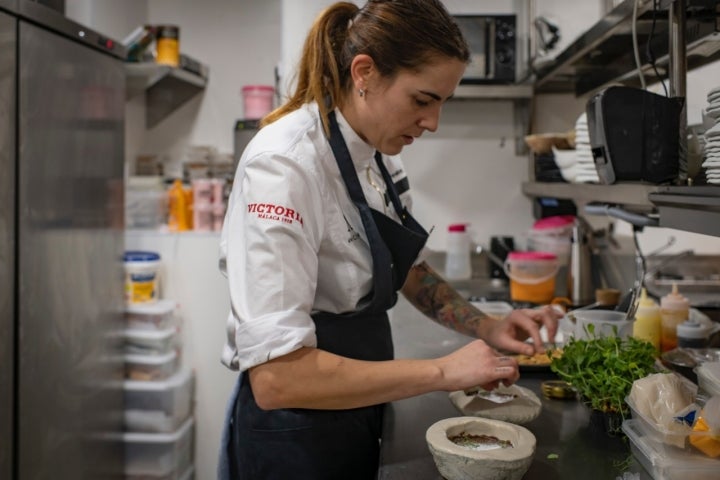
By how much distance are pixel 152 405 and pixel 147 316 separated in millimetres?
377

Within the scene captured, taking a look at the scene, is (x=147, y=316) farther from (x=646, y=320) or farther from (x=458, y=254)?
(x=646, y=320)

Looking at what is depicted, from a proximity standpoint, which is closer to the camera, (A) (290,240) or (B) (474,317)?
(A) (290,240)

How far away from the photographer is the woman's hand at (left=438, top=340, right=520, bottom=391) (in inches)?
47.9

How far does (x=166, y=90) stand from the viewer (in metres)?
3.58

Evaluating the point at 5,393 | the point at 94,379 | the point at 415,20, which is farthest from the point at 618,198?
the point at 94,379

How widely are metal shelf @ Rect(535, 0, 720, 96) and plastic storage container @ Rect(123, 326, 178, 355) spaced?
74.7 inches

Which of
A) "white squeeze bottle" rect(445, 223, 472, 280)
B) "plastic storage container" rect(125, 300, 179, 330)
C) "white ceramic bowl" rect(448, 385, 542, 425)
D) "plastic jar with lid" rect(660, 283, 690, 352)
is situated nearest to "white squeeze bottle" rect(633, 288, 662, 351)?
"plastic jar with lid" rect(660, 283, 690, 352)

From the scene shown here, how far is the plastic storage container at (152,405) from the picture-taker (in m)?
2.89

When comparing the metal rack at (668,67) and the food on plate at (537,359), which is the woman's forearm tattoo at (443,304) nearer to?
the food on plate at (537,359)

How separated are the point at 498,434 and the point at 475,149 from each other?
2.26 m

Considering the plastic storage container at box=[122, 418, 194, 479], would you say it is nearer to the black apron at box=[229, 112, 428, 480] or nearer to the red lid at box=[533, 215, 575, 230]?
the black apron at box=[229, 112, 428, 480]

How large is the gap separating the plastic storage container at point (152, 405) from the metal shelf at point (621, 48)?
2006 mm

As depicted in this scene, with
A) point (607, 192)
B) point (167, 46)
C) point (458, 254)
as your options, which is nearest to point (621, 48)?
point (607, 192)

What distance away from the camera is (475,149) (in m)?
3.32
